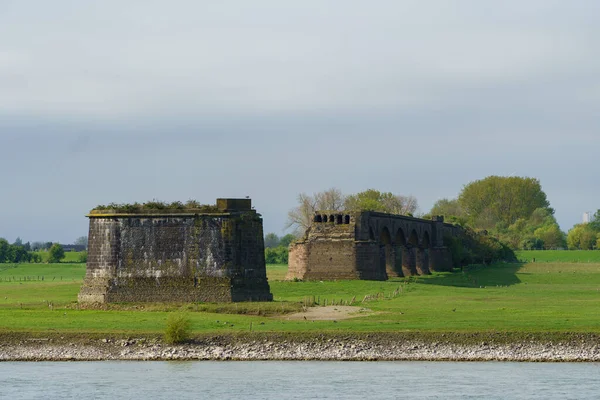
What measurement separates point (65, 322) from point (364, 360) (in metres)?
16.8

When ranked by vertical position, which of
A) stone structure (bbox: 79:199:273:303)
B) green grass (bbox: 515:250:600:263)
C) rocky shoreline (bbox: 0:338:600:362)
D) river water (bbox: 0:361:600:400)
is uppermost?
green grass (bbox: 515:250:600:263)

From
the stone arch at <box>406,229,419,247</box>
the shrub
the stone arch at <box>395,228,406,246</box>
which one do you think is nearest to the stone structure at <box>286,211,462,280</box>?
the stone arch at <box>395,228,406,246</box>

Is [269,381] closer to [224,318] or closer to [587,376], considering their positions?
[587,376]

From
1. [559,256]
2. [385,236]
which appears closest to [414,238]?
[385,236]

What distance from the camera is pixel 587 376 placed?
45438 mm

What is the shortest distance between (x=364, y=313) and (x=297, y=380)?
19074mm

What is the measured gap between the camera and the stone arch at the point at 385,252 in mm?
106250

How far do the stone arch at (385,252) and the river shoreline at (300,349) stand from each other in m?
53.4

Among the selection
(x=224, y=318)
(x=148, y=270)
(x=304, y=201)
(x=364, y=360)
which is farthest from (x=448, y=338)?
(x=304, y=201)

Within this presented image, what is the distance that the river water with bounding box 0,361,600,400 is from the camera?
4269 cm

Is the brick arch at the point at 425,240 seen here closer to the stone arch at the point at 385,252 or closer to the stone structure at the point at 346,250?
the stone arch at the point at 385,252

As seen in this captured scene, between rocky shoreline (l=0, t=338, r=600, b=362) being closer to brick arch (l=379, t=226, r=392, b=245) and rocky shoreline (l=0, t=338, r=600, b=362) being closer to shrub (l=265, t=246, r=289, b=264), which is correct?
brick arch (l=379, t=226, r=392, b=245)

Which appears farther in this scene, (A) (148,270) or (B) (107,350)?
(A) (148,270)

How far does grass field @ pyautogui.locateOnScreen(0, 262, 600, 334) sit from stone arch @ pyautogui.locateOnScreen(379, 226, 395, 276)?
797cm
